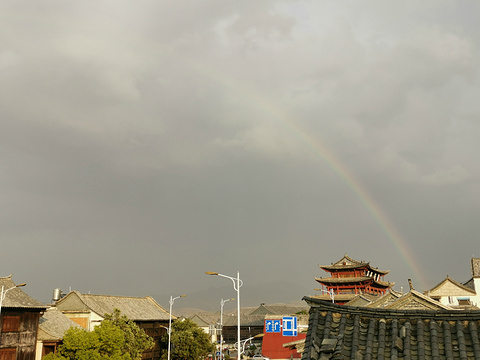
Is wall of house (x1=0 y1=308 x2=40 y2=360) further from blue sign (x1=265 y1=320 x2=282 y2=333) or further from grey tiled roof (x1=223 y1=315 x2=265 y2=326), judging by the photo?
grey tiled roof (x1=223 y1=315 x2=265 y2=326)

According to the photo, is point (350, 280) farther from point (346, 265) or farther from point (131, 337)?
point (131, 337)

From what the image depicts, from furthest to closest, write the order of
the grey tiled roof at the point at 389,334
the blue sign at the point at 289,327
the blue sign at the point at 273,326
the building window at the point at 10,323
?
the blue sign at the point at 273,326 → the blue sign at the point at 289,327 → the building window at the point at 10,323 → the grey tiled roof at the point at 389,334

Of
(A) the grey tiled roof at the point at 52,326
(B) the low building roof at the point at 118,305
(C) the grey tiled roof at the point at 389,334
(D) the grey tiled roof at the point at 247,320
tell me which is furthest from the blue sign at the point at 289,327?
(D) the grey tiled roof at the point at 247,320

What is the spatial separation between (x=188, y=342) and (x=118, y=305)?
13.6 metres

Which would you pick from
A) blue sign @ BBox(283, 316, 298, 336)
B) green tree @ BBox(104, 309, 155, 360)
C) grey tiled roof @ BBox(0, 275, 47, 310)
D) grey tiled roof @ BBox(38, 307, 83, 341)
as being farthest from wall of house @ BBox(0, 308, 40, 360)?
blue sign @ BBox(283, 316, 298, 336)

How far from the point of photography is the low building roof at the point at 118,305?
64562 mm

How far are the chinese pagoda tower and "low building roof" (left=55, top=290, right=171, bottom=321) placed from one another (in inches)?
1299

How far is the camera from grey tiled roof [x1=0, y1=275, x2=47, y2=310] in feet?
151

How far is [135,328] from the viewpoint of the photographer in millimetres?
57844

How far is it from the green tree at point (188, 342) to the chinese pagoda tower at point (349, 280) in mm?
27323

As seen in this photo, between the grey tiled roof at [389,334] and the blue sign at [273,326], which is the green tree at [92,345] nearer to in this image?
the blue sign at [273,326]

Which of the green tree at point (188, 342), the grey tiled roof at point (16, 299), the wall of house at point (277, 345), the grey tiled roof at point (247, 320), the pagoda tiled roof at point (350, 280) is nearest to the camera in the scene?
the grey tiled roof at point (16, 299)

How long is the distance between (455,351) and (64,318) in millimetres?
56485

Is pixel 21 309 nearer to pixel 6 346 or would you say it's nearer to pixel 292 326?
pixel 6 346
